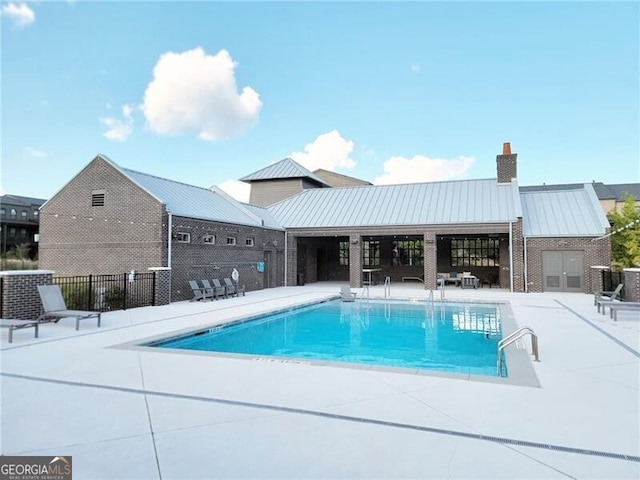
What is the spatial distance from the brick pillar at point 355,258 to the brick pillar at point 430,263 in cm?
366

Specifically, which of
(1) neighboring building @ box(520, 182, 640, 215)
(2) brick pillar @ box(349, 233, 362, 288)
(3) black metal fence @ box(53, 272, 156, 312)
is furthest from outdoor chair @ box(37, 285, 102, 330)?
(1) neighboring building @ box(520, 182, 640, 215)

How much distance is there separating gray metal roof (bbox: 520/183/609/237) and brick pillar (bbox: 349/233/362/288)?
8479 millimetres

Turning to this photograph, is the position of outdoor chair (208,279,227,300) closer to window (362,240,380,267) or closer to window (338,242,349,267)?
window (338,242,349,267)

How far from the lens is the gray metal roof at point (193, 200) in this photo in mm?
16719

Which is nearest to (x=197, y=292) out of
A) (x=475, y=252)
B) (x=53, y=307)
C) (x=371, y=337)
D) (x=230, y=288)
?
(x=230, y=288)

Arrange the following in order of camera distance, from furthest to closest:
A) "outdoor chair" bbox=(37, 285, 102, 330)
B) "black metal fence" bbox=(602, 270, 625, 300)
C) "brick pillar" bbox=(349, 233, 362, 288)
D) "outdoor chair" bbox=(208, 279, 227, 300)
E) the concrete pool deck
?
"brick pillar" bbox=(349, 233, 362, 288)
"black metal fence" bbox=(602, 270, 625, 300)
"outdoor chair" bbox=(208, 279, 227, 300)
"outdoor chair" bbox=(37, 285, 102, 330)
the concrete pool deck

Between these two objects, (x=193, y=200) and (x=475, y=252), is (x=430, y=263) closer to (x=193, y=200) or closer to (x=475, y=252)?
(x=475, y=252)

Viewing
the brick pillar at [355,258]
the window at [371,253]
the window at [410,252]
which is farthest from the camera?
the window at [371,253]

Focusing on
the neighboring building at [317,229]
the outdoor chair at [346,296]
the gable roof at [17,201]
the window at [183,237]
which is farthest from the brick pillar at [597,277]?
the gable roof at [17,201]

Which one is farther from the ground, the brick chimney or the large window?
the brick chimney

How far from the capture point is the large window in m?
26.9

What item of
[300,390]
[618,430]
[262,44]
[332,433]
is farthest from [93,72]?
[618,430]

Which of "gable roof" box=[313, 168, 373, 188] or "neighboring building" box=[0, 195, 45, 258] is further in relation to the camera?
"gable roof" box=[313, 168, 373, 188]

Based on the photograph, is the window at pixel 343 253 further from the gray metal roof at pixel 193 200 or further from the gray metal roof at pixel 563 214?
the gray metal roof at pixel 563 214
